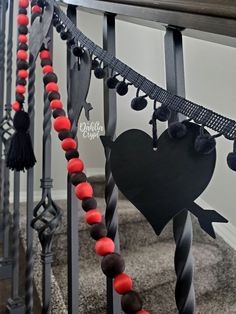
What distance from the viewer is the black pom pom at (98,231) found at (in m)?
0.54

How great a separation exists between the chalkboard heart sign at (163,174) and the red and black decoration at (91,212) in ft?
0.34

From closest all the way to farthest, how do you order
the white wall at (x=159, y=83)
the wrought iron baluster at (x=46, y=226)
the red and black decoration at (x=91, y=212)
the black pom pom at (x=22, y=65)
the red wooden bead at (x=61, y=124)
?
the red and black decoration at (x=91, y=212), the red wooden bead at (x=61, y=124), the wrought iron baluster at (x=46, y=226), the black pom pom at (x=22, y=65), the white wall at (x=159, y=83)

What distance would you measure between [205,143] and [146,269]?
3.00ft

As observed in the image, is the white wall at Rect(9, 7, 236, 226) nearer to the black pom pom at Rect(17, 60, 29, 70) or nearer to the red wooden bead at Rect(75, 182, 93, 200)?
the black pom pom at Rect(17, 60, 29, 70)

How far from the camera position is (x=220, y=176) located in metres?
1.74

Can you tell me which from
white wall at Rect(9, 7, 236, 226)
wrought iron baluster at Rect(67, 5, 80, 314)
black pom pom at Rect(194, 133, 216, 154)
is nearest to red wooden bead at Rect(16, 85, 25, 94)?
wrought iron baluster at Rect(67, 5, 80, 314)

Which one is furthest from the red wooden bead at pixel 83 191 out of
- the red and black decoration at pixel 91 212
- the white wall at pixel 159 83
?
the white wall at pixel 159 83

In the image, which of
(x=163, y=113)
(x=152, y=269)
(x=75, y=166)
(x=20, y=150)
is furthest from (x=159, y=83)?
(x=163, y=113)

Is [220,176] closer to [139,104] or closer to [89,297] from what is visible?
[89,297]

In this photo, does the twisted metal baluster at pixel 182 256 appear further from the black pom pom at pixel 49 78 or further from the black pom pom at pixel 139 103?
the black pom pom at pixel 49 78

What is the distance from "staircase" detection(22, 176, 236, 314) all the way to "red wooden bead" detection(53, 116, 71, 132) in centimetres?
57

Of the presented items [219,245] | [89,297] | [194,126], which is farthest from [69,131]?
[219,245]

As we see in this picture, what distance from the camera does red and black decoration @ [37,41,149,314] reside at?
1.56 ft

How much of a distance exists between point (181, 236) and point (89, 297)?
667 mm
